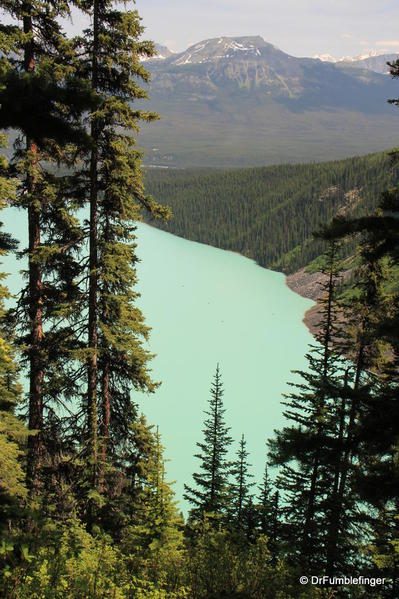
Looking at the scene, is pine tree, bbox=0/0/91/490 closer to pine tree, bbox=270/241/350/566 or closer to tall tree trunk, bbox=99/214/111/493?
tall tree trunk, bbox=99/214/111/493

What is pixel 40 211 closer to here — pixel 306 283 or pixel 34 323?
pixel 34 323

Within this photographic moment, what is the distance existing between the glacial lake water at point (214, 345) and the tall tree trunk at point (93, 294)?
2145 cm

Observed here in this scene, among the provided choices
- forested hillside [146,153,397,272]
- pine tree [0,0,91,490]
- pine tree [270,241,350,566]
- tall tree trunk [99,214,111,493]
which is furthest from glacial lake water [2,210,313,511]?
pine tree [0,0,91,490]

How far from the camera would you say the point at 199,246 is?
161 metres

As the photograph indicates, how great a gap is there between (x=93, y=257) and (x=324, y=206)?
146518 millimetres

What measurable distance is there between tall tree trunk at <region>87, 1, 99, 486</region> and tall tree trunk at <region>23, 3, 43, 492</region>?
1.13 metres

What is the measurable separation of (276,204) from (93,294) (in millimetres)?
159168

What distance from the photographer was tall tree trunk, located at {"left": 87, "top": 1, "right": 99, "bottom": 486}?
35.3 ft

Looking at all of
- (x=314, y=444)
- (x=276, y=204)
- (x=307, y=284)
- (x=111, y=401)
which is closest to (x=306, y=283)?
(x=307, y=284)

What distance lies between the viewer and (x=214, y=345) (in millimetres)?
69688

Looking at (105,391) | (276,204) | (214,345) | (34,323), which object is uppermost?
(276,204)

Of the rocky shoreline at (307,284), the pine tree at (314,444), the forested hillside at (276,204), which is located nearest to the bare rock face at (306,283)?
the rocky shoreline at (307,284)

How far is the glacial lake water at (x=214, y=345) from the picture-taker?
149 ft

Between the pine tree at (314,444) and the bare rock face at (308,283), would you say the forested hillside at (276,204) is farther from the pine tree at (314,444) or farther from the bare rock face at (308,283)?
the pine tree at (314,444)
